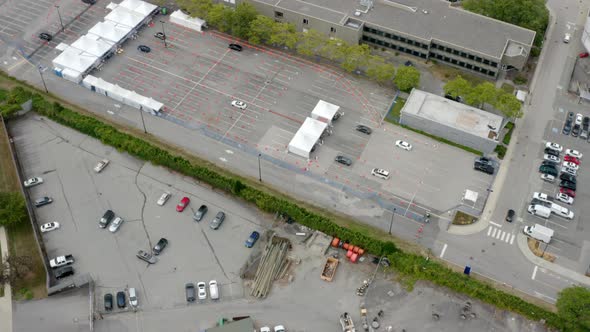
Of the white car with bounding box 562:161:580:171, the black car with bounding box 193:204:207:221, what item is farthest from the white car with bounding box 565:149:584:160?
the black car with bounding box 193:204:207:221

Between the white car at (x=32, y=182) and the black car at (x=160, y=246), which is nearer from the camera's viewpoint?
the black car at (x=160, y=246)

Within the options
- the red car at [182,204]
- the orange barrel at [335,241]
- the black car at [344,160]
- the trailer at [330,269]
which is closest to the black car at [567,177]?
the black car at [344,160]

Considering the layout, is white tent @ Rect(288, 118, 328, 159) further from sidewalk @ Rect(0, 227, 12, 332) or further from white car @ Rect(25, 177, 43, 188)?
sidewalk @ Rect(0, 227, 12, 332)

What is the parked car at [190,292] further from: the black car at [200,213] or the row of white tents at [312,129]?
the row of white tents at [312,129]

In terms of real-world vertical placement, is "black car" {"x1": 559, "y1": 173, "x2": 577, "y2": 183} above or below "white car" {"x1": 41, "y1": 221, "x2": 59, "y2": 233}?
above

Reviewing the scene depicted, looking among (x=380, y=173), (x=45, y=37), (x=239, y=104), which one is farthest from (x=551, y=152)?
(x=45, y=37)

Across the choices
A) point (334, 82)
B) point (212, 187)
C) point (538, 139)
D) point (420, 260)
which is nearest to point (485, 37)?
point (538, 139)
